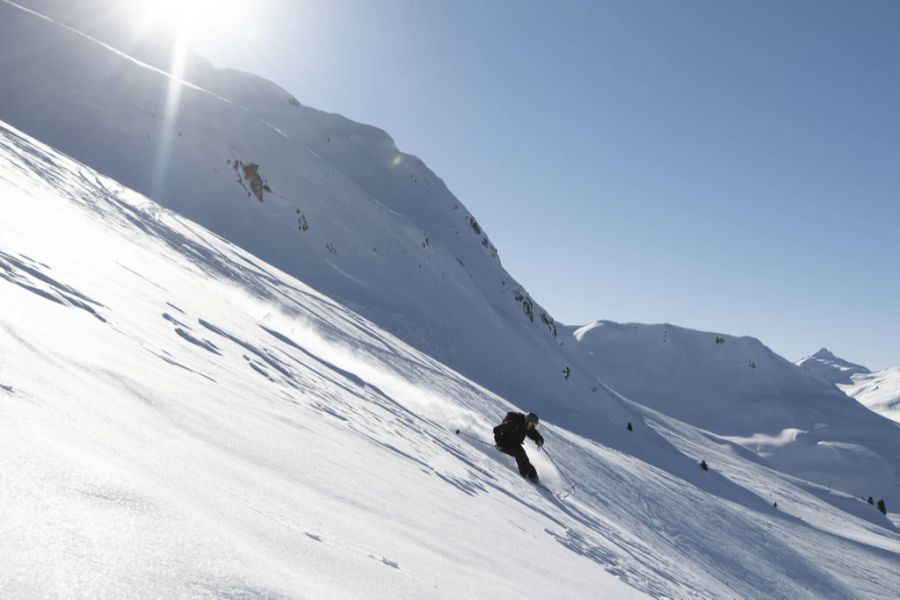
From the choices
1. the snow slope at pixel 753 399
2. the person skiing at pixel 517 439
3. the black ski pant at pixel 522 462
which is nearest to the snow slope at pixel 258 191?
the person skiing at pixel 517 439

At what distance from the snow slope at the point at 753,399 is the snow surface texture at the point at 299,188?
191 feet

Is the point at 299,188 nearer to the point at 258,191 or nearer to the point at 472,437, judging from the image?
the point at 258,191

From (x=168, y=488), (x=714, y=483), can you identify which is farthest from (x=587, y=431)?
(x=168, y=488)

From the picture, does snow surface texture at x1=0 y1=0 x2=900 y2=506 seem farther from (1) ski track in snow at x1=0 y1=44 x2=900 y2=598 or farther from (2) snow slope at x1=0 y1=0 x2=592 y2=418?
(1) ski track in snow at x1=0 y1=44 x2=900 y2=598

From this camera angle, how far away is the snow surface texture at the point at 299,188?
30219 mm

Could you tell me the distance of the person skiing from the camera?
39.9ft

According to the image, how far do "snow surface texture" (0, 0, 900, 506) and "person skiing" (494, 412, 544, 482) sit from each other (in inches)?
744

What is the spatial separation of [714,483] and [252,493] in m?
Answer: 35.4

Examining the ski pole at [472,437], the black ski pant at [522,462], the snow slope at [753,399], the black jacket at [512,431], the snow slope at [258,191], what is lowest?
the ski pole at [472,437]

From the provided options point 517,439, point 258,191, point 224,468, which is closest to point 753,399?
point 258,191

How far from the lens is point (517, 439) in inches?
488

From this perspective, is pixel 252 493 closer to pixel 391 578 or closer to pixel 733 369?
pixel 391 578

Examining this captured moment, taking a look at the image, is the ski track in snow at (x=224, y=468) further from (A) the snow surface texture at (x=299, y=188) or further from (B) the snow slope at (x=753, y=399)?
(B) the snow slope at (x=753, y=399)

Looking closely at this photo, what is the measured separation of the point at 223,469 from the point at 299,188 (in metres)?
38.0
